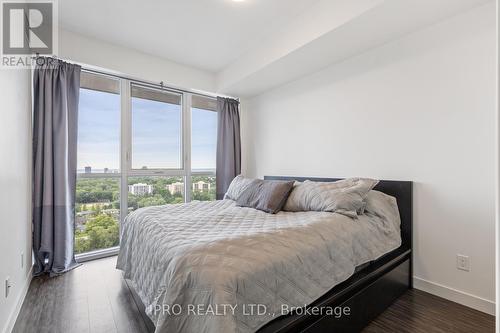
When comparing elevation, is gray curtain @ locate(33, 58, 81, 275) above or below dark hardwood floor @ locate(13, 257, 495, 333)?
above

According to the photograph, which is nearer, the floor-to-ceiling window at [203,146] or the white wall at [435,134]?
the white wall at [435,134]

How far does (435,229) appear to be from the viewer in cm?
208

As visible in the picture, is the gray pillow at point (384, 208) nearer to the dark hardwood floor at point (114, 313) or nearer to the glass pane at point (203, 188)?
the dark hardwood floor at point (114, 313)

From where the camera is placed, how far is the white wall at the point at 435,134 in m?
1.82

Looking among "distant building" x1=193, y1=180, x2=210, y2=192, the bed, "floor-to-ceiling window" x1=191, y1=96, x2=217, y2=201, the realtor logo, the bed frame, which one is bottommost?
the bed frame

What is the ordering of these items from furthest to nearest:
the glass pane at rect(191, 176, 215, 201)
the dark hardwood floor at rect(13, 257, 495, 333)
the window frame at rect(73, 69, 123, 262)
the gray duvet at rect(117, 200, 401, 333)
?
the glass pane at rect(191, 176, 215, 201)
the window frame at rect(73, 69, 123, 262)
the dark hardwood floor at rect(13, 257, 495, 333)
the gray duvet at rect(117, 200, 401, 333)

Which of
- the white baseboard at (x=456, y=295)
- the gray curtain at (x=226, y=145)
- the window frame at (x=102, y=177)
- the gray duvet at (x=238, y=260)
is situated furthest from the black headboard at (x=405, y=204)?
the window frame at (x=102, y=177)

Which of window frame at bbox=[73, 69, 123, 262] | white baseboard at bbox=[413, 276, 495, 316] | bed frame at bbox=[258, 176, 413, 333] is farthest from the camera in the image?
window frame at bbox=[73, 69, 123, 262]

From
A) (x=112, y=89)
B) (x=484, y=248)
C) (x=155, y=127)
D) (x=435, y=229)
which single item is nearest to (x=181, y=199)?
(x=155, y=127)

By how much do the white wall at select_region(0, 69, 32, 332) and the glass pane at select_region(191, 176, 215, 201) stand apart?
6.35 ft

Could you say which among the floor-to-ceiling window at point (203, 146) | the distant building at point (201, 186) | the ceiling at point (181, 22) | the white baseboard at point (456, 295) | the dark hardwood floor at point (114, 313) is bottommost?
the dark hardwood floor at point (114, 313)

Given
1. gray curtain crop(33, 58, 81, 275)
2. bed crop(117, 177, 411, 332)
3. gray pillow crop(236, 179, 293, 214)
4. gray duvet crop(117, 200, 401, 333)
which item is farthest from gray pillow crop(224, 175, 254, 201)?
gray curtain crop(33, 58, 81, 275)

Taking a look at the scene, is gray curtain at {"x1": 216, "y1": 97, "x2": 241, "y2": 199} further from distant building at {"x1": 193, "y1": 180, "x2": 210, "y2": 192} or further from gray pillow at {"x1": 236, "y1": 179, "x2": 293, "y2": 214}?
gray pillow at {"x1": 236, "y1": 179, "x2": 293, "y2": 214}

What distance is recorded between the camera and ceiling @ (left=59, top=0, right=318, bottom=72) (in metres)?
2.26
